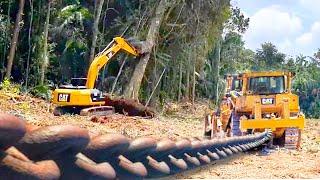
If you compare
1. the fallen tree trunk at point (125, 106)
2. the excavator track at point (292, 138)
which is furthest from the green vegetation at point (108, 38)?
the excavator track at point (292, 138)

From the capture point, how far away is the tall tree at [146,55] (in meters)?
21.6

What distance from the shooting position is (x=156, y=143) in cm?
176

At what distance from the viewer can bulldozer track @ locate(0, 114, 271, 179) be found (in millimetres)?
985

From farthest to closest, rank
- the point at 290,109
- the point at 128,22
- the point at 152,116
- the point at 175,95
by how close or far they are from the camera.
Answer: the point at 175,95
the point at 128,22
the point at 152,116
the point at 290,109

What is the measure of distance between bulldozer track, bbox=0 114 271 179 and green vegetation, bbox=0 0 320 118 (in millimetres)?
17935

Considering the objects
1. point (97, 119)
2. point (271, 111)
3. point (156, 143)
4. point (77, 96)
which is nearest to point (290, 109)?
point (271, 111)

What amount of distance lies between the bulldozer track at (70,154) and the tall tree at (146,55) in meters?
19.8

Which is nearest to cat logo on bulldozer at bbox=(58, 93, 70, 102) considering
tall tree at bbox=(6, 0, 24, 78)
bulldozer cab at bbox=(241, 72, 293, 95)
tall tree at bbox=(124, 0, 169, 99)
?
bulldozer cab at bbox=(241, 72, 293, 95)

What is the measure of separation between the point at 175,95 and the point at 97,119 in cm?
1583

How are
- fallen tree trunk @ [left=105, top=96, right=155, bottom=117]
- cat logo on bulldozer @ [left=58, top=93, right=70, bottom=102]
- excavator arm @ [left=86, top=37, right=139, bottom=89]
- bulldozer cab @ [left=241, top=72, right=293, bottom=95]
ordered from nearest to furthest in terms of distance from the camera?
bulldozer cab @ [left=241, top=72, right=293, bottom=95], cat logo on bulldozer @ [left=58, top=93, right=70, bottom=102], excavator arm @ [left=86, top=37, right=139, bottom=89], fallen tree trunk @ [left=105, top=96, right=155, bottom=117]

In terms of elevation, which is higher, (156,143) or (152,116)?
(156,143)

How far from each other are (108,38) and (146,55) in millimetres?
4448

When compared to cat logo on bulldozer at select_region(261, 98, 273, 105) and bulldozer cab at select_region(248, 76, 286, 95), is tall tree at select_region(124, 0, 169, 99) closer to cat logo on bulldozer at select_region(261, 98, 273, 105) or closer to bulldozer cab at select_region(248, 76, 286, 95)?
bulldozer cab at select_region(248, 76, 286, 95)

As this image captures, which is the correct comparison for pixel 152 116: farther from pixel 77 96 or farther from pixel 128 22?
pixel 128 22
